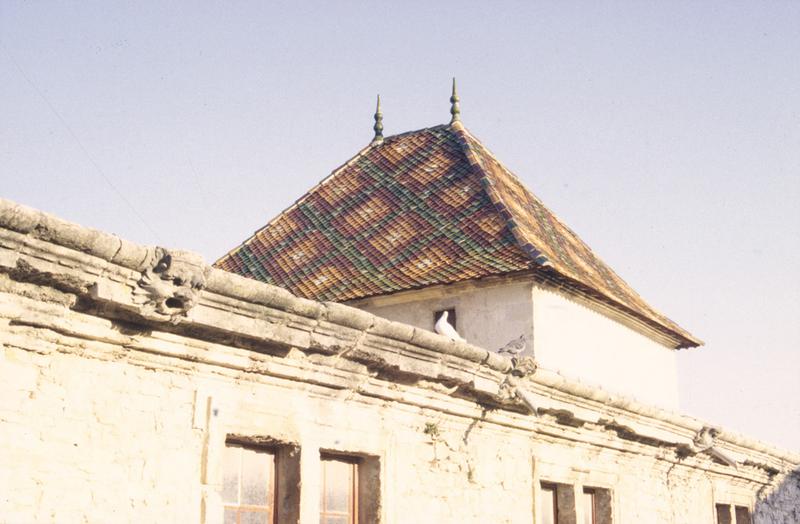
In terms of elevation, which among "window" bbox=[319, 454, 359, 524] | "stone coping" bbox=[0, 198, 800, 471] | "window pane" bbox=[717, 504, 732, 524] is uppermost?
"stone coping" bbox=[0, 198, 800, 471]

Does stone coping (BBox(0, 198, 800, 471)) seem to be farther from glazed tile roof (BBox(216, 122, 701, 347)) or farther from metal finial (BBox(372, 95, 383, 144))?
metal finial (BBox(372, 95, 383, 144))

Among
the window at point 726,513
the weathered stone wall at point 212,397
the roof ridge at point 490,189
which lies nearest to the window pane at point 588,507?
the weathered stone wall at point 212,397

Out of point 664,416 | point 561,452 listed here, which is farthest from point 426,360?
point 664,416

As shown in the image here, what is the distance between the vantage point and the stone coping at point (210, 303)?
4.81 meters

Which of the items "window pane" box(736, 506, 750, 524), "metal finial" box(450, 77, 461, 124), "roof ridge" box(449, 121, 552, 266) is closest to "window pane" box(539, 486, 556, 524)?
"window pane" box(736, 506, 750, 524)

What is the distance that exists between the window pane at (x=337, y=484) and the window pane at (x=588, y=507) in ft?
11.0

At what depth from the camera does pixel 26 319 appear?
4945 mm

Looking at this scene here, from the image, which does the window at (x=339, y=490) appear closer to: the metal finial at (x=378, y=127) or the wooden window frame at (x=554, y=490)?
the wooden window frame at (x=554, y=490)

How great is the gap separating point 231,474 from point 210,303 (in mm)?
1179

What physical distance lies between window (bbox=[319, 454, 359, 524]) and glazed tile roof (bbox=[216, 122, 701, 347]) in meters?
7.85

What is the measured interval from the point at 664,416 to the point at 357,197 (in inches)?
339

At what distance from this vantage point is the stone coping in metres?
4.81

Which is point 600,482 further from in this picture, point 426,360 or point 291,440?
point 291,440

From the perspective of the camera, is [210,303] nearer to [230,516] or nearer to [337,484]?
[230,516]
